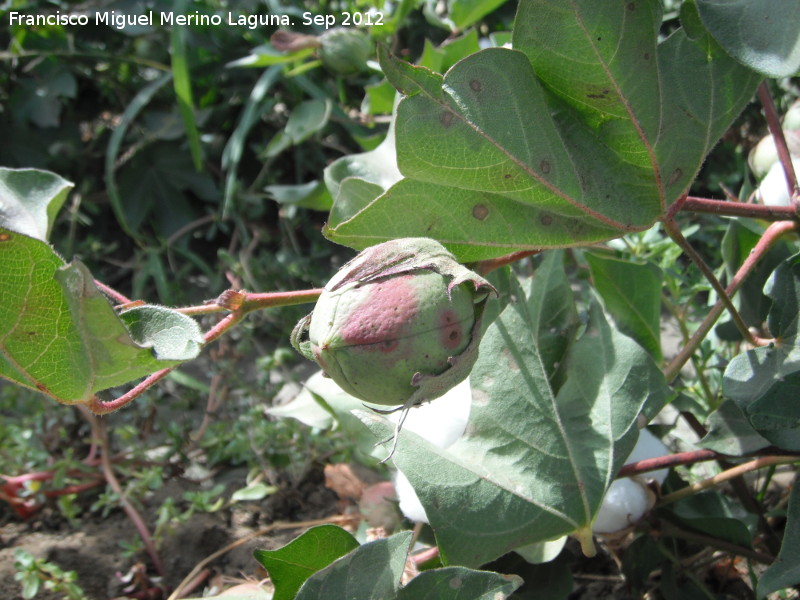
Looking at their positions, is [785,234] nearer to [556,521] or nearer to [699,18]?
[699,18]

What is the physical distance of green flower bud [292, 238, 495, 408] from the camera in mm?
526

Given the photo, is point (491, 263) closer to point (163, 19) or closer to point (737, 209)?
point (737, 209)

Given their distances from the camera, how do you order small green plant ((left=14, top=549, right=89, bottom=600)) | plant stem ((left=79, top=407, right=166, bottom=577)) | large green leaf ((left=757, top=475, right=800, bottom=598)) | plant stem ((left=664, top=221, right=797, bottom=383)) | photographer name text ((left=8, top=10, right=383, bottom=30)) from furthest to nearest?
photographer name text ((left=8, top=10, right=383, bottom=30)) → plant stem ((left=79, top=407, right=166, bottom=577)) → small green plant ((left=14, top=549, right=89, bottom=600)) → plant stem ((left=664, top=221, right=797, bottom=383)) → large green leaf ((left=757, top=475, right=800, bottom=598))

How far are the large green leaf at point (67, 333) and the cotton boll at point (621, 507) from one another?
50 cm

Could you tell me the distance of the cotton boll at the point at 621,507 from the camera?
2.59 ft

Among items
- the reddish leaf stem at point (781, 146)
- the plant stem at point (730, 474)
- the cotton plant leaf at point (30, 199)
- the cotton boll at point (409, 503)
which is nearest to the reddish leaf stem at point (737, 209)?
the reddish leaf stem at point (781, 146)

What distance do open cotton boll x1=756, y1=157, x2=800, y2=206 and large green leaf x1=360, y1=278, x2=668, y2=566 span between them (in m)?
0.28

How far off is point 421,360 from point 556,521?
28cm

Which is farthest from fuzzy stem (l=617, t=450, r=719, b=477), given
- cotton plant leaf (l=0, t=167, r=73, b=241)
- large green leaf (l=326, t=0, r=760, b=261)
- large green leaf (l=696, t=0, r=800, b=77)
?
cotton plant leaf (l=0, t=167, r=73, b=241)

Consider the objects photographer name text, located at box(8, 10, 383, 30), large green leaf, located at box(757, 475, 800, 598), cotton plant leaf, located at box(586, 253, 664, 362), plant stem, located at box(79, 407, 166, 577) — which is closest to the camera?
large green leaf, located at box(757, 475, 800, 598)

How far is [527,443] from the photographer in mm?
721

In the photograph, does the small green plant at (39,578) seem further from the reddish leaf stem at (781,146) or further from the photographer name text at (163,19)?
the photographer name text at (163,19)

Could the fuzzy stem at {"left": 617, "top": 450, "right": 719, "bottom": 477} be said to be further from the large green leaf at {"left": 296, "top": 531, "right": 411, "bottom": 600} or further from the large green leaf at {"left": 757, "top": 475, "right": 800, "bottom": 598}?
the large green leaf at {"left": 296, "top": 531, "right": 411, "bottom": 600}

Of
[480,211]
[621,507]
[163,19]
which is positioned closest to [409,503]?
[621,507]
